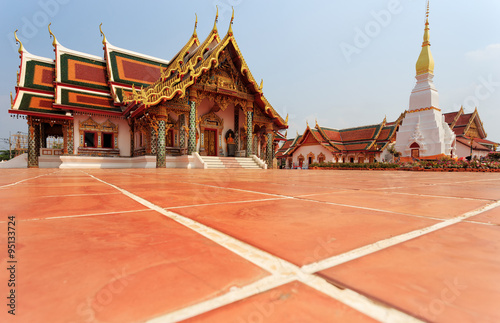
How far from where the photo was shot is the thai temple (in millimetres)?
19906

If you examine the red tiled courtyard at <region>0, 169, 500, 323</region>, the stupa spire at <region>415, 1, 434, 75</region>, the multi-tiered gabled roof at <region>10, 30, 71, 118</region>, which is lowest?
the red tiled courtyard at <region>0, 169, 500, 323</region>

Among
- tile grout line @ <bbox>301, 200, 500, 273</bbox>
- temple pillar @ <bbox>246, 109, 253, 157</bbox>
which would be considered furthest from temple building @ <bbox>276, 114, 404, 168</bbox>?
tile grout line @ <bbox>301, 200, 500, 273</bbox>

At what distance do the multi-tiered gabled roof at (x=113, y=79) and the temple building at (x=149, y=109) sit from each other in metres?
0.04

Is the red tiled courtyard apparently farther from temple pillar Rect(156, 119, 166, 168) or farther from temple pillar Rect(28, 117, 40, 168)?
temple pillar Rect(28, 117, 40, 168)

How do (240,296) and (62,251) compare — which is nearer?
(240,296)

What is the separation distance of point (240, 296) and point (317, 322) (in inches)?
4.4

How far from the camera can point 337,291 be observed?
0.39 meters

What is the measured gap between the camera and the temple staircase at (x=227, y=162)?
9.62 m

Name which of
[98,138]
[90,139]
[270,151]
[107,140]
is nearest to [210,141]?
[270,151]

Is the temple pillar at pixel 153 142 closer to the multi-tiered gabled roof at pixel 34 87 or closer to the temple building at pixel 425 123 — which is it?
the multi-tiered gabled roof at pixel 34 87

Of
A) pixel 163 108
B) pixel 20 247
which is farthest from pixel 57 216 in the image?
pixel 163 108

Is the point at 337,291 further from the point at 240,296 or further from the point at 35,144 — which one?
the point at 35,144

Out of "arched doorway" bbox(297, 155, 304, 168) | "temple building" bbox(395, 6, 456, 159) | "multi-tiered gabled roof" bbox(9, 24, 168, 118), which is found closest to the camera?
"multi-tiered gabled roof" bbox(9, 24, 168, 118)

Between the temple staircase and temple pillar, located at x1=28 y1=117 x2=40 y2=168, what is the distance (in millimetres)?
8695
